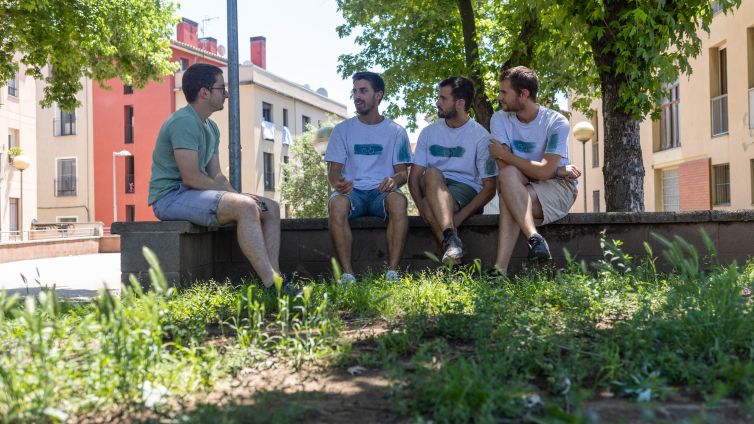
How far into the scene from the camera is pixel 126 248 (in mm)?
5629

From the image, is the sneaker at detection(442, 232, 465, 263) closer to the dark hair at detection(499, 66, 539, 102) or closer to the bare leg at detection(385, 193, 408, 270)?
the bare leg at detection(385, 193, 408, 270)

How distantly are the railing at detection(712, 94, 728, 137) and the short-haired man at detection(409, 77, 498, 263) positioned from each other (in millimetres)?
16360

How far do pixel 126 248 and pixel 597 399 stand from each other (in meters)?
3.89

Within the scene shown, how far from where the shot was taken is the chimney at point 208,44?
164 feet

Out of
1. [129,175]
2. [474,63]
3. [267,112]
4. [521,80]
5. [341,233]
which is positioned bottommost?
[341,233]

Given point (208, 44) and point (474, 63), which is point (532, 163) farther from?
point (208, 44)

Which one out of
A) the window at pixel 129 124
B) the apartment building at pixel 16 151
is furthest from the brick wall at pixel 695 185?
the window at pixel 129 124

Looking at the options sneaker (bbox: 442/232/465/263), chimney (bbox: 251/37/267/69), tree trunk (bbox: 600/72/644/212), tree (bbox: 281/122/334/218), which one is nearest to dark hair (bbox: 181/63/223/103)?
sneaker (bbox: 442/232/465/263)

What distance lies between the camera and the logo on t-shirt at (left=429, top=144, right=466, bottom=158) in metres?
6.23

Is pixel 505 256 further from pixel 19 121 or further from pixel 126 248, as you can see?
pixel 19 121

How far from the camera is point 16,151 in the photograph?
31.7 m

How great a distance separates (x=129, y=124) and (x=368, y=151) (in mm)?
40701

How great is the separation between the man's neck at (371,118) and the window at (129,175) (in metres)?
39.8

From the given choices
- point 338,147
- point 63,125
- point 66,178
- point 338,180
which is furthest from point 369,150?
point 63,125
